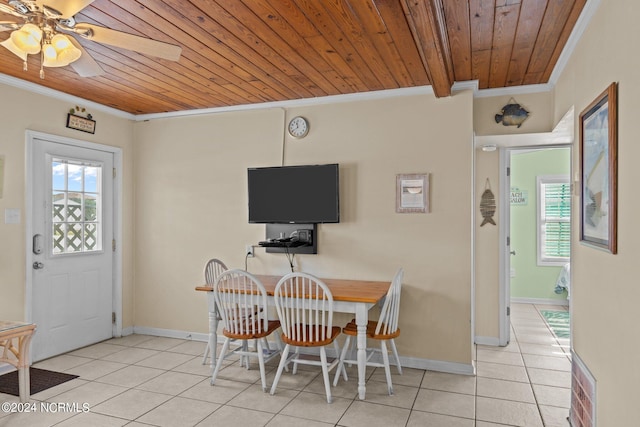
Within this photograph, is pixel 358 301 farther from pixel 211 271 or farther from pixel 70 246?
pixel 70 246

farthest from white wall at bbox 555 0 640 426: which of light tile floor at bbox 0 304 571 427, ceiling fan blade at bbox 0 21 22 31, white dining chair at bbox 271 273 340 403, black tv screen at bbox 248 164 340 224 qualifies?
ceiling fan blade at bbox 0 21 22 31

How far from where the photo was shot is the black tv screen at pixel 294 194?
3.97 meters

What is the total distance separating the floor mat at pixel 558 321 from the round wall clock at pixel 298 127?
3541 mm

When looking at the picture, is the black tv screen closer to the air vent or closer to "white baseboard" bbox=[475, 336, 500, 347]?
"white baseboard" bbox=[475, 336, 500, 347]

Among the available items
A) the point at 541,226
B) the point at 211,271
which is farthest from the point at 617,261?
the point at 541,226

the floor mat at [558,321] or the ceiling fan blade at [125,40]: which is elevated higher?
the ceiling fan blade at [125,40]

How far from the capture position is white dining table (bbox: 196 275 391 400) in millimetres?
3123

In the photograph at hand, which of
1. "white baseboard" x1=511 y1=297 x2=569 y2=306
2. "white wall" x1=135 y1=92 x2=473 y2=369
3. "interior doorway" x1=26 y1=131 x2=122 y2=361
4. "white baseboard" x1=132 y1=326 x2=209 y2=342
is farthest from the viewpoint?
"white baseboard" x1=511 y1=297 x2=569 y2=306

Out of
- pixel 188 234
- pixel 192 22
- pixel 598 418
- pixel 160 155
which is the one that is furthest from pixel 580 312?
pixel 160 155

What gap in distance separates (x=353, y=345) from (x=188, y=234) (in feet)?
6.91

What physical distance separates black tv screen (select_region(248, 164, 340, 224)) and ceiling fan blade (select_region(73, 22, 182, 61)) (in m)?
1.86

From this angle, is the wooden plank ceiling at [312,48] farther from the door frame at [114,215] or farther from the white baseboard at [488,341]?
the white baseboard at [488,341]

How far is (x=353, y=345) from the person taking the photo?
3818mm

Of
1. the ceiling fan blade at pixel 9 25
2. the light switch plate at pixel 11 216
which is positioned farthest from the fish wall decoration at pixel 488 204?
the light switch plate at pixel 11 216
